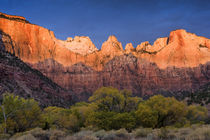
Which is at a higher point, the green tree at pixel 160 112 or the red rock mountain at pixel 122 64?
the red rock mountain at pixel 122 64

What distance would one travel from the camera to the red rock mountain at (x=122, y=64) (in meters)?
116

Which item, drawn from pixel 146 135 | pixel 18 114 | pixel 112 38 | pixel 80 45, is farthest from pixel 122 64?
pixel 146 135

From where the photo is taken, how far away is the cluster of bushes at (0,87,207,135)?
26719mm

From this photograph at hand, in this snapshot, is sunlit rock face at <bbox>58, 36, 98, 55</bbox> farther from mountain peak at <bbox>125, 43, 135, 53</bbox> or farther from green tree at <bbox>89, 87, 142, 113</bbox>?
green tree at <bbox>89, 87, 142, 113</bbox>

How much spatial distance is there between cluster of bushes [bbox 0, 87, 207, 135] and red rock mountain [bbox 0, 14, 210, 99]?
85079 mm

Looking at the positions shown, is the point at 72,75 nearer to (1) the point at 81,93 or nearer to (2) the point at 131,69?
(1) the point at 81,93

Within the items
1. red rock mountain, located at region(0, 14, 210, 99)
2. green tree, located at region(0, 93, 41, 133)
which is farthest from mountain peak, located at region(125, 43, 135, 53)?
green tree, located at region(0, 93, 41, 133)

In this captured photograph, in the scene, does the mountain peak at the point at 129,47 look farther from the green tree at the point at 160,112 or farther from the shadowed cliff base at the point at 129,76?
the green tree at the point at 160,112

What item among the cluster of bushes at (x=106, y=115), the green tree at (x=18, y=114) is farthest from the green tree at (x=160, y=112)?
the green tree at (x=18, y=114)

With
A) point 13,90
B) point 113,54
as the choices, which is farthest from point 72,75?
point 13,90

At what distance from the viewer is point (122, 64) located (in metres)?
133

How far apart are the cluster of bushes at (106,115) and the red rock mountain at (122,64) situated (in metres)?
85.1

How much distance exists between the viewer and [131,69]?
13125 cm

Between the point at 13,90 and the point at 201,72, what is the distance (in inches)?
4303
